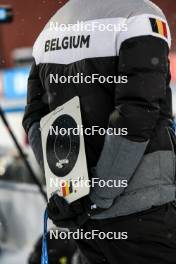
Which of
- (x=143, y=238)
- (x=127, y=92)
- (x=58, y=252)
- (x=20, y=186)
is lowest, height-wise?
(x=20, y=186)

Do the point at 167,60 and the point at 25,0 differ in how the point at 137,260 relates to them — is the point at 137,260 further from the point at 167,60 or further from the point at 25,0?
the point at 25,0

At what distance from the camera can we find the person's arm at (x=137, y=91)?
1.32 m

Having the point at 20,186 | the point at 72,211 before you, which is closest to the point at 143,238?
the point at 72,211

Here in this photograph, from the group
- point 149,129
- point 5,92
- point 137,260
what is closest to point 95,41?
point 149,129

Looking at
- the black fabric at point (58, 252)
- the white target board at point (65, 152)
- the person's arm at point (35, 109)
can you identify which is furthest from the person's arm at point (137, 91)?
the black fabric at point (58, 252)

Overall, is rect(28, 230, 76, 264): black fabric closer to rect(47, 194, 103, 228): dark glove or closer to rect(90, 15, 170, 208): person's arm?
rect(47, 194, 103, 228): dark glove

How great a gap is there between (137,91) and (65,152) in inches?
12.5

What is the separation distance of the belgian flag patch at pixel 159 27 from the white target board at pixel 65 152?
261mm

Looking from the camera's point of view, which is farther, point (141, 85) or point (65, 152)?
point (65, 152)

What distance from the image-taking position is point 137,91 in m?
1.31

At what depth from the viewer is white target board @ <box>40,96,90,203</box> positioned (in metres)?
1.49

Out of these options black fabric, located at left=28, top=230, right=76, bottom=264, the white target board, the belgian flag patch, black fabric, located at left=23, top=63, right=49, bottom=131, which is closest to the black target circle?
the white target board

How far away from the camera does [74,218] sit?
1535mm

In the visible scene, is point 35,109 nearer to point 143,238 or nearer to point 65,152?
point 65,152
